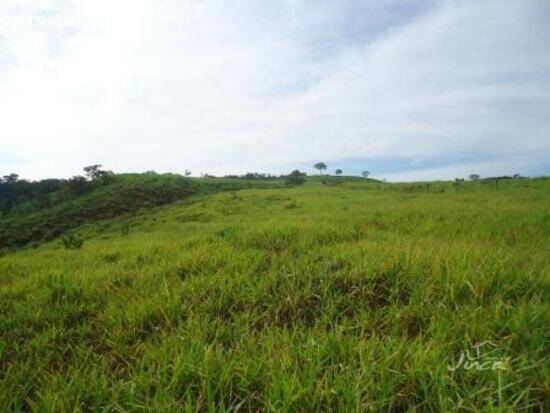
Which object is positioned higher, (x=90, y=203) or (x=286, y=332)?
(x=286, y=332)

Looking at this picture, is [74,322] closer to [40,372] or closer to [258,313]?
[40,372]

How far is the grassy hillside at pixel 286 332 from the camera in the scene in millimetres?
2158

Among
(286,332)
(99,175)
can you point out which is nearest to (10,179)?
(99,175)

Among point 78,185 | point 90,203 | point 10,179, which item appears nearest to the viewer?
point 90,203

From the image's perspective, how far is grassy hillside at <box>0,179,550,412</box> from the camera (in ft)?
7.08

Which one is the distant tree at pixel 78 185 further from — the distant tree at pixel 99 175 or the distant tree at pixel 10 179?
the distant tree at pixel 10 179

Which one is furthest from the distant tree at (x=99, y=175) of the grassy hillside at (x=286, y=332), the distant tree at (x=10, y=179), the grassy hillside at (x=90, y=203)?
the grassy hillside at (x=286, y=332)

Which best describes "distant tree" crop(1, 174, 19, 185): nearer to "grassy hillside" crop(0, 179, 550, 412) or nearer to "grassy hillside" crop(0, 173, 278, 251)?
"grassy hillside" crop(0, 173, 278, 251)

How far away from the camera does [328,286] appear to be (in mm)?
3811

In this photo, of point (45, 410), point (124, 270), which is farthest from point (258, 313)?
point (124, 270)

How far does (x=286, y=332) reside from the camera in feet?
9.53

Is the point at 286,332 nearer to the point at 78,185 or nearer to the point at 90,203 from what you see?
the point at 90,203

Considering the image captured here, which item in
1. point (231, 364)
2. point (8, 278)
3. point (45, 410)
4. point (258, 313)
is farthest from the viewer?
point (8, 278)

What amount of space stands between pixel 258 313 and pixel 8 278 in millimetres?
5157
